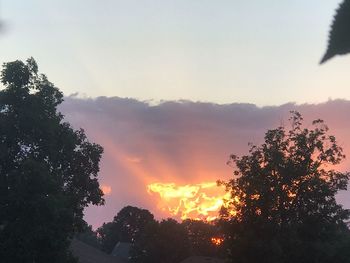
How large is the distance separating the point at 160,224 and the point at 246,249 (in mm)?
51318

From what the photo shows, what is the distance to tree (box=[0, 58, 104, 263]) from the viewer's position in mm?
23391

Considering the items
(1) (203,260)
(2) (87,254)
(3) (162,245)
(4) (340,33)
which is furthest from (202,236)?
(4) (340,33)

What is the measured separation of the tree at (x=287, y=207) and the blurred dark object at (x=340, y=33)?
95.6ft

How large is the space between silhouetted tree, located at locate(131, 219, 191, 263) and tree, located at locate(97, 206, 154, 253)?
30779 mm

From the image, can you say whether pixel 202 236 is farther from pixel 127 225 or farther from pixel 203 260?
pixel 203 260

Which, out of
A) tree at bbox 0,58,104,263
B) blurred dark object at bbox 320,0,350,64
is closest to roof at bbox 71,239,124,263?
tree at bbox 0,58,104,263

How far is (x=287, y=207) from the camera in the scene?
3167 centimetres

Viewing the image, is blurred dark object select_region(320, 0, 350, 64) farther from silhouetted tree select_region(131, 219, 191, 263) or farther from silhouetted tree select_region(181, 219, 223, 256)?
silhouetted tree select_region(181, 219, 223, 256)

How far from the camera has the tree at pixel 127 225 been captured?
112625mm

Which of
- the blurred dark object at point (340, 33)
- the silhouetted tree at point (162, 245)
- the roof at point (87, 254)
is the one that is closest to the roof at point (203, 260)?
the roof at point (87, 254)

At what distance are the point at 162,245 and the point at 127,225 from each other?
40250mm

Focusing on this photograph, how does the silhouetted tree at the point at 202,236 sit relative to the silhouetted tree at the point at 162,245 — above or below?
above

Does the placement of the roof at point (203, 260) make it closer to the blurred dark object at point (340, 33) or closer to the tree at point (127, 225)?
the tree at point (127, 225)

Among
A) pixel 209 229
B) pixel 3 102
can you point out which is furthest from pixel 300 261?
pixel 209 229
